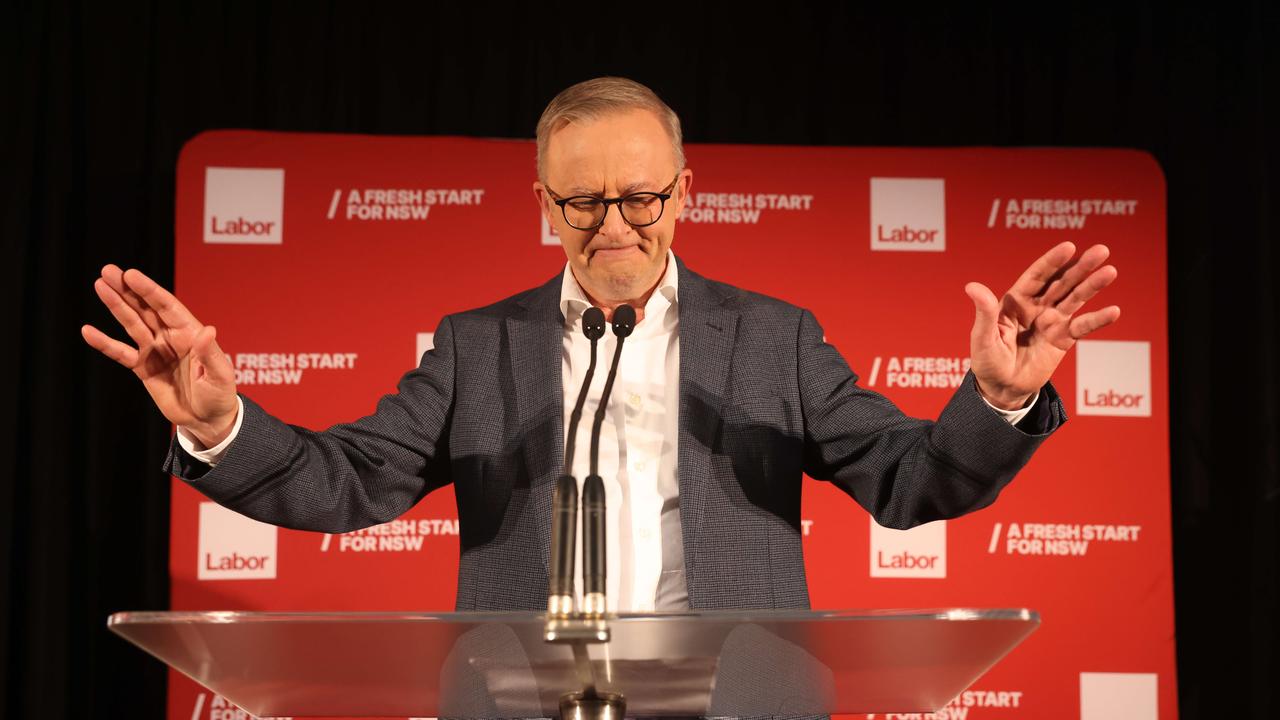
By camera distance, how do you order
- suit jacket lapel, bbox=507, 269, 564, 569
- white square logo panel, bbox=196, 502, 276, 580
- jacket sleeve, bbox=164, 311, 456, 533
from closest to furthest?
jacket sleeve, bbox=164, 311, 456, 533 < suit jacket lapel, bbox=507, 269, 564, 569 < white square logo panel, bbox=196, 502, 276, 580

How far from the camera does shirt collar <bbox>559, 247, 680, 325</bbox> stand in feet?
7.19

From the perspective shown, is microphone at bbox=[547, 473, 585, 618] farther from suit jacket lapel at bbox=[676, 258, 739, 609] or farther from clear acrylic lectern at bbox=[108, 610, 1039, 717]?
suit jacket lapel at bbox=[676, 258, 739, 609]

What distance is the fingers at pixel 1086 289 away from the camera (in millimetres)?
1474

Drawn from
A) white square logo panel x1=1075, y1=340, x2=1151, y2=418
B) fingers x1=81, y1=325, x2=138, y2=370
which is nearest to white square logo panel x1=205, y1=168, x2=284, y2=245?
fingers x1=81, y1=325, x2=138, y2=370

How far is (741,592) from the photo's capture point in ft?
6.23

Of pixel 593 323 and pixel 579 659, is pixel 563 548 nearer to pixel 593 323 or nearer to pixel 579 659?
pixel 579 659

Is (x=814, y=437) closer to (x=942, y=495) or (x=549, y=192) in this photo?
(x=942, y=495)

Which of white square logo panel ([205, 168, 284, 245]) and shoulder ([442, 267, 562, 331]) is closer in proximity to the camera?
shoulder ([442, 267, 562, 331])

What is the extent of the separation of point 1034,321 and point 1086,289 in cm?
8

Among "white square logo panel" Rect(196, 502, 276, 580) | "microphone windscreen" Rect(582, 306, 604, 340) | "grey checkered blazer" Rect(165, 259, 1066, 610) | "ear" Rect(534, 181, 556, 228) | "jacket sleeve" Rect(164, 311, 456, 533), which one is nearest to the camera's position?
"microphone windscreen" Rect(582, 306, 604, 340)

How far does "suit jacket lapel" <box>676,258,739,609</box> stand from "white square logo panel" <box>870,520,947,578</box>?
1.92 meters

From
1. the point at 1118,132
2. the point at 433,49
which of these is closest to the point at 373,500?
the point at 433,49

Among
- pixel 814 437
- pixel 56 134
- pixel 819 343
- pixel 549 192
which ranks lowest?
pixel 814 437

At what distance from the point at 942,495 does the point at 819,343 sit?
18.0 inches
